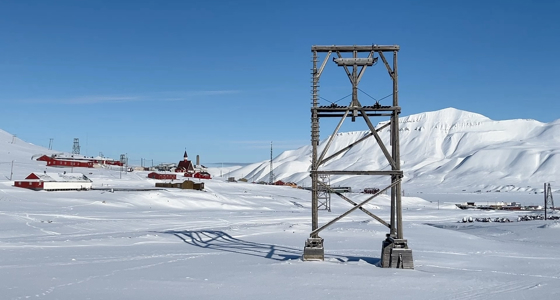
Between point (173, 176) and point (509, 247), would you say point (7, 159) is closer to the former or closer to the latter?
point (173, 176)

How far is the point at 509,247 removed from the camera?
77.7 feet

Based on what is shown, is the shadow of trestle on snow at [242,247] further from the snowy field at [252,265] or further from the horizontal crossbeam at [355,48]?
the horizontal crossbeam at [355,48]

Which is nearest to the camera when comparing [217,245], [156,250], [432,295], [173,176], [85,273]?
[432,295]

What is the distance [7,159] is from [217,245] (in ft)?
376

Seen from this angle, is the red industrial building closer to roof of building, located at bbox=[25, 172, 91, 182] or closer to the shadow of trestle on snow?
roof of building, located at bbox=[25, 172, 91, 182]

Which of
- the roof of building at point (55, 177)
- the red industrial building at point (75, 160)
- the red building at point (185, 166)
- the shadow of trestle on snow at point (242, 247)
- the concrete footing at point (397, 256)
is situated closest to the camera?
the concrete footing at point (397, 256)

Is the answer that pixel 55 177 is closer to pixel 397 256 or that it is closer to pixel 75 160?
pixel 397 256

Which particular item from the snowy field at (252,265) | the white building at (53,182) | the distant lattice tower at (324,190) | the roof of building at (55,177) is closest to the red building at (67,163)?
the roof of building at (55,177)

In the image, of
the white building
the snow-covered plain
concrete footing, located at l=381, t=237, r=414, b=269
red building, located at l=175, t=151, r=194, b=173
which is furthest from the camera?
red building, located at l=175, t=151, r=194, b=173

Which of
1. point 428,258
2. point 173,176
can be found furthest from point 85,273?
point 173,176

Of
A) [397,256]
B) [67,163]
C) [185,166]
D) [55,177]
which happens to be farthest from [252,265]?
[185,166]

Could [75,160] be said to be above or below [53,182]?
above

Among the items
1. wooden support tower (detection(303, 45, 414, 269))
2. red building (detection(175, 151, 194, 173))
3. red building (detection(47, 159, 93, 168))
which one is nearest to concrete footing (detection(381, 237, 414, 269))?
wooden support tower (detection(303, 45, 414, 269))

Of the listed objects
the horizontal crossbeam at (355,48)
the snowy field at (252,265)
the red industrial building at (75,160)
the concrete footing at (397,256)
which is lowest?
the snowy field at (252,265)
